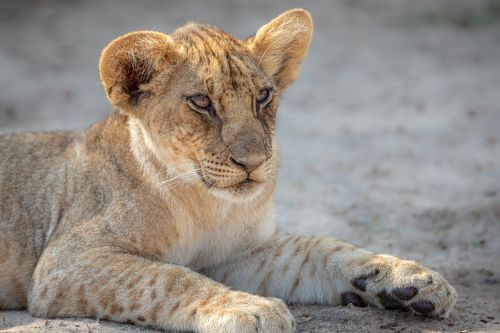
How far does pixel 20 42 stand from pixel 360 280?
310 inches

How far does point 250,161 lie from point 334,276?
3.68 feet

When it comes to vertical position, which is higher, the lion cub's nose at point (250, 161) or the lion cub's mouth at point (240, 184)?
the lion cub's nose at point (250, 161)

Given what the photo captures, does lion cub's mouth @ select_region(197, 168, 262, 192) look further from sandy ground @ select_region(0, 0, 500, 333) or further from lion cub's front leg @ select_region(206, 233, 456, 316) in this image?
lion cub's front leg @ select_region(206, 233, 456, 316)

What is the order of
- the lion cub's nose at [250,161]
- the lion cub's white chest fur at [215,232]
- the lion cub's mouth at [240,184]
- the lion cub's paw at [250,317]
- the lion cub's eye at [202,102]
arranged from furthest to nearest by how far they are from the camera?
1. the lion cub's white chest fur at [215,232]
2. the lion cub's eye at [202,102]
3. the lion cub's mouth at [240,184]
4. the lion cub's nose at [250,161]
5. the lion cub's paw at [250,317]

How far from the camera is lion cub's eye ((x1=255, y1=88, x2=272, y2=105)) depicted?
4.85 metres

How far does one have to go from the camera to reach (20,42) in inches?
466

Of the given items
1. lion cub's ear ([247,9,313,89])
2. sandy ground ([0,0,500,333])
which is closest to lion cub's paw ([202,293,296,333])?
sandy ground ([0,0,500,333])

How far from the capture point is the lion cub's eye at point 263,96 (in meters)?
4.85

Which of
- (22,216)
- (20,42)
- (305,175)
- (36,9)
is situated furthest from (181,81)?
(36,9)

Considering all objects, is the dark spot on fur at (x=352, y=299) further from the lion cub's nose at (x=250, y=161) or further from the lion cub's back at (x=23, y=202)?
the lion cub's back at (x=23, y=202)

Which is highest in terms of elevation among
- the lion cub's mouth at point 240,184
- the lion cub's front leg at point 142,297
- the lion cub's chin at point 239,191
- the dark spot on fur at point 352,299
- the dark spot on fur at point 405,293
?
the lion cub's mouth at point 240,184

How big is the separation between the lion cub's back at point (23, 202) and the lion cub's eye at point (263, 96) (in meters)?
1.42

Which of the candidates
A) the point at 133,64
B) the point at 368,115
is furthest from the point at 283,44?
the point at 368,115

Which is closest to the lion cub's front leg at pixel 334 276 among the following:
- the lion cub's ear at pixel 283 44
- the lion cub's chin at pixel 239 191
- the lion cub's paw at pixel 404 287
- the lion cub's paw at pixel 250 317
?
the lion cub's paw at pixel 404 287
